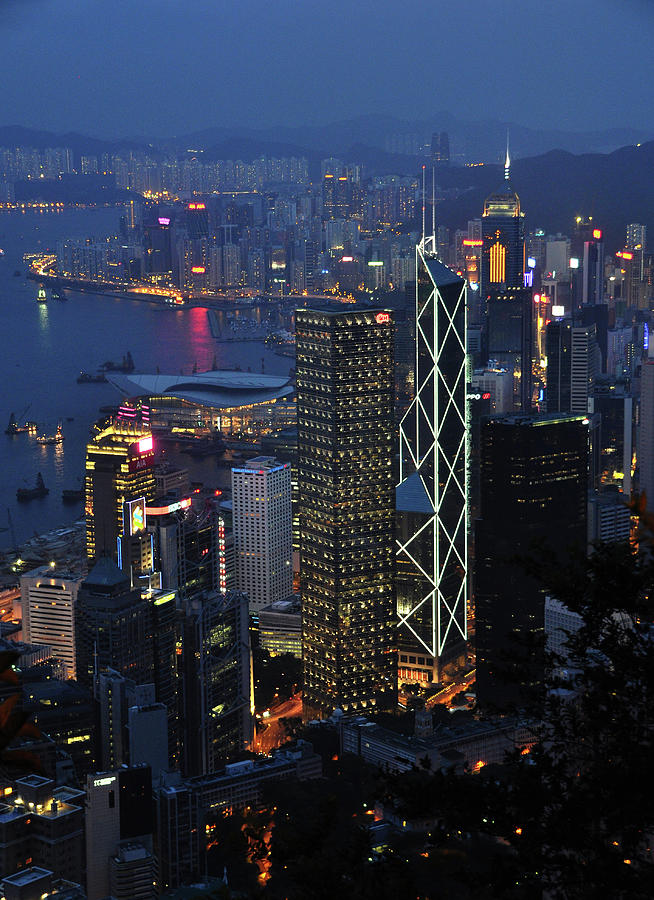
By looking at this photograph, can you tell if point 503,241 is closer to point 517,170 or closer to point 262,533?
point 517,170

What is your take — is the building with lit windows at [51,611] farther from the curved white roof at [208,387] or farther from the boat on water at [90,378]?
the boat on water at [90,378]

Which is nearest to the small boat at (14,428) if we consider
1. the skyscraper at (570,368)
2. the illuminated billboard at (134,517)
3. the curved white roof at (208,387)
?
the curved white roof at (208,387)

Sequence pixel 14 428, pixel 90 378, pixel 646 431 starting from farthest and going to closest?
pixel 90 378, pixel 14 428, pixel 646 431

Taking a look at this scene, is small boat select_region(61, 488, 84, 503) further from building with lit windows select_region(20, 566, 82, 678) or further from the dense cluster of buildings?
building with lit windows select_region(20, 566, 82, 678)

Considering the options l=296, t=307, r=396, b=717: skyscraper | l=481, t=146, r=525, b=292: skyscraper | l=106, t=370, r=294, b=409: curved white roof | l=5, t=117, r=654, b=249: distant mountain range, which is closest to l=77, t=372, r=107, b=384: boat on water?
l=106, t=370, r=294, b=409: curved white roof

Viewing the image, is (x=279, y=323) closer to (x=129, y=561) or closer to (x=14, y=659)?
(x=129, y=561)

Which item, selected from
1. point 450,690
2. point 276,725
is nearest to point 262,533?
point 450,690
